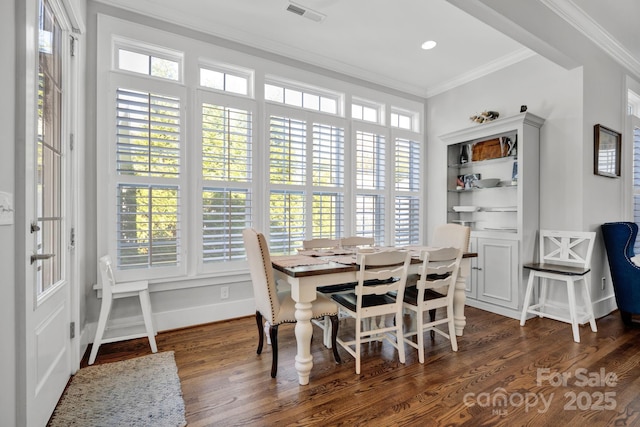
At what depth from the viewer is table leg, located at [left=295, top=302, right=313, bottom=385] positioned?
82.3 inches

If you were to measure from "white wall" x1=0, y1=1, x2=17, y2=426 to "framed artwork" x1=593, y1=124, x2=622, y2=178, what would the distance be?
15.3 ft

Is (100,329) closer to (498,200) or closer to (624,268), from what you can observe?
(498,200)

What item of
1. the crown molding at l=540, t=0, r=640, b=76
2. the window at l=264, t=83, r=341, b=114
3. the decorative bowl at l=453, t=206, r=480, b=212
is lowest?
the decorative bowl at l=453, t=206, r=480, b=212

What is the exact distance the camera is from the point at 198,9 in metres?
2.96

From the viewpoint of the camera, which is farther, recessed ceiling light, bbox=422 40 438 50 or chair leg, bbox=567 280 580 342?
recessed ceiling light, bbox=422 40 438 50

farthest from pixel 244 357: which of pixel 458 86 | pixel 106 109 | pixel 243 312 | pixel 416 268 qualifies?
pixel 458 86

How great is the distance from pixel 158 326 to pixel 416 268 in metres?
2.47

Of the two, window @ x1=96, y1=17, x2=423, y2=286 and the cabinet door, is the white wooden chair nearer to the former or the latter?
the cabinet door

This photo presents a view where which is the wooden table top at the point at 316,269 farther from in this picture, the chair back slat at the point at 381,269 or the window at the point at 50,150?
the window at the point at 50,150

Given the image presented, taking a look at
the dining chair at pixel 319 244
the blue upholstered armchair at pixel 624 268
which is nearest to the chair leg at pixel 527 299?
the blue upholstered armchair at pixel 624 268

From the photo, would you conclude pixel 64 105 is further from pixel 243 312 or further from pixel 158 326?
pixel 243 312

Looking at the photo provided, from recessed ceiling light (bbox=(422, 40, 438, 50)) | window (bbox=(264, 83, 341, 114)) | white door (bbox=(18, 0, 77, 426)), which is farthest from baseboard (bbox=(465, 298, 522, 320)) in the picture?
white door (bbox=(18, 0, 77, 426))

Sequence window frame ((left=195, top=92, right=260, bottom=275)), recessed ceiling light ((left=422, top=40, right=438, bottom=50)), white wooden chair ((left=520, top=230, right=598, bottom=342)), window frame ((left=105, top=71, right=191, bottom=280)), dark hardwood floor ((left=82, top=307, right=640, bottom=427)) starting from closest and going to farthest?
dark hardwood floor ((left=82, top=307, right=640, bottom=427)) < window frame ((left=105, top=71, right=191, bottom=280)) < white wooden chair ((left=520, top=230, right=598, bottom=342)) < window frame ((left=195, top=92, right=260, bottom=275)) < recessed ceiling light ((left=422, top=40, right=438, bottom=50))

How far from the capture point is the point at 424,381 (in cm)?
213
